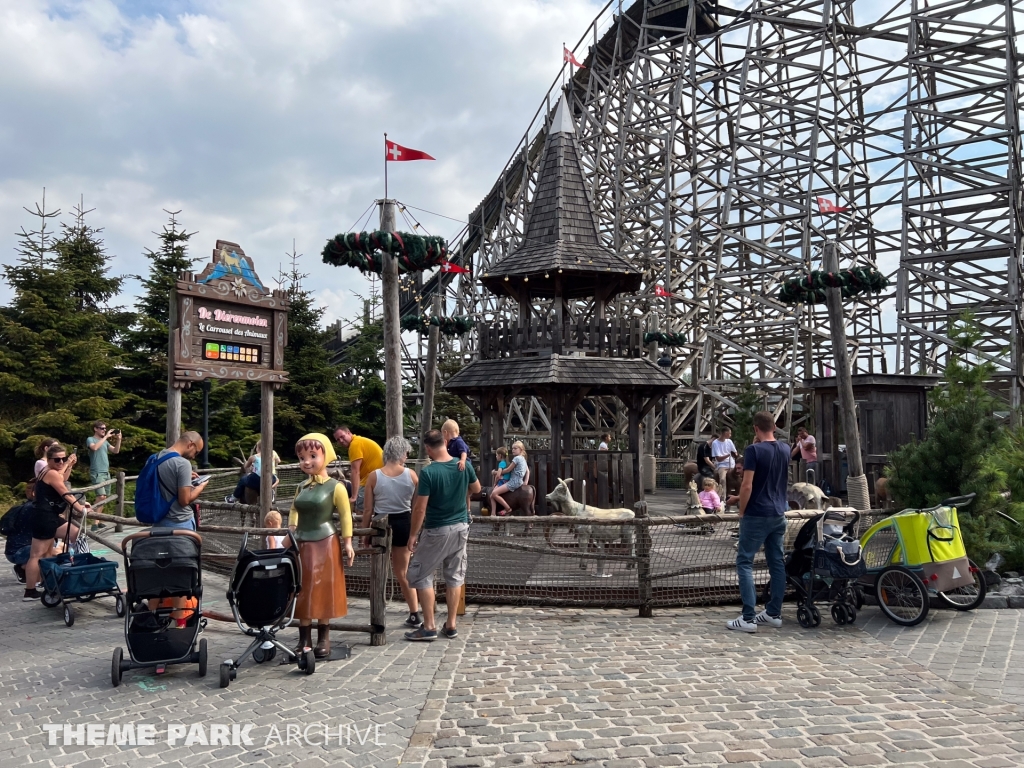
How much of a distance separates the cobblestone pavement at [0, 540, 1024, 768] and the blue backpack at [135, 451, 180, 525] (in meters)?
1.14

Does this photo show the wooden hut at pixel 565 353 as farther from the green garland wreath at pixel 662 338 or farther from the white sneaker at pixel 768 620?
the white sneaker at pixel 768 620

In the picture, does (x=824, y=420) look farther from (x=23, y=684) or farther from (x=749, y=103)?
(x=23, y=684)

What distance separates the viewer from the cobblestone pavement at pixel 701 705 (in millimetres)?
3941

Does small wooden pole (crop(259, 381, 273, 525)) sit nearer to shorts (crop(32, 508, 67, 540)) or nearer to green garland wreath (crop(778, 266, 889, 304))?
shorts (crop(32, 508, 67, 540))

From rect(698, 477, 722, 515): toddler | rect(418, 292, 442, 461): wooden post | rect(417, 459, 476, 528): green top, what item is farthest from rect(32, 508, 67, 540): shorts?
rect(418, 292, 442, 461): wooden post

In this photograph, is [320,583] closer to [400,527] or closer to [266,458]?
[400,527]

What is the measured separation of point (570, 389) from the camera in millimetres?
12719

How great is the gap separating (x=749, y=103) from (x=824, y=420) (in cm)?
1180

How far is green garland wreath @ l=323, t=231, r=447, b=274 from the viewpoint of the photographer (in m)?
9.55

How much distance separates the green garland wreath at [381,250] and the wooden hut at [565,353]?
3.30 m

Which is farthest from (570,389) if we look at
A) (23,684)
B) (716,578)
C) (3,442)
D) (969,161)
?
(969,161)

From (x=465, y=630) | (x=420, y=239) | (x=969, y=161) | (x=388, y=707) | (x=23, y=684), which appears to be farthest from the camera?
(x=969, y=161)

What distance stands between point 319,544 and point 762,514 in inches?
149

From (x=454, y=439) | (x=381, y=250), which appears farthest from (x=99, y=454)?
(x=454, y=439)
